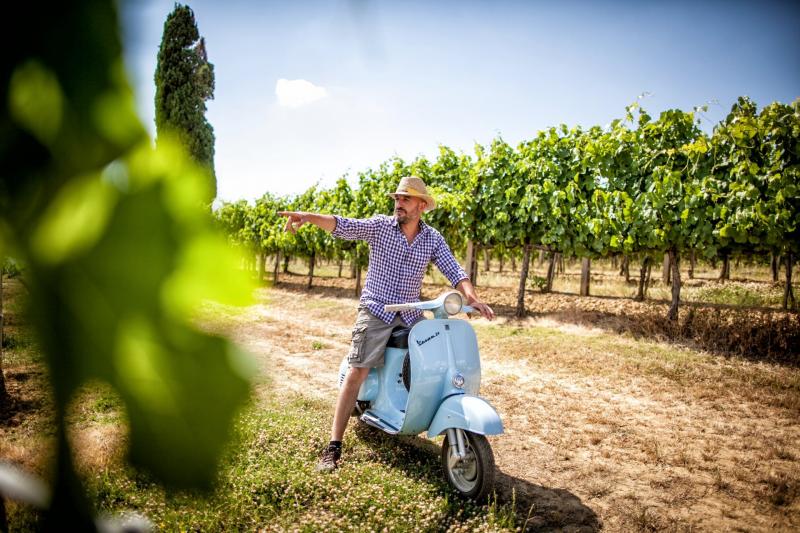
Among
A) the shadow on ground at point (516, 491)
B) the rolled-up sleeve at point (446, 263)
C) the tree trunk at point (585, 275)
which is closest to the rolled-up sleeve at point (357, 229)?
the rolled-up sleeve at point (446, 263)

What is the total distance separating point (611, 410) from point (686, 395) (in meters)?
1.42

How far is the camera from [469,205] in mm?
14164

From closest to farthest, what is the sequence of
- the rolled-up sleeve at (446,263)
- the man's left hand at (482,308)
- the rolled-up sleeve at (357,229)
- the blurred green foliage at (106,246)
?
the blurred green foliage at (106,246) < the man's left hand at (482,308) < the rolled-up sleeve at (357,229) < the rolled-up sleeve at (446,263)

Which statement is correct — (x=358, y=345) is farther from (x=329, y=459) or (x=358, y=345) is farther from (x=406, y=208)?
(x=406, y=208)

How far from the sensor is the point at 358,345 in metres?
3.71

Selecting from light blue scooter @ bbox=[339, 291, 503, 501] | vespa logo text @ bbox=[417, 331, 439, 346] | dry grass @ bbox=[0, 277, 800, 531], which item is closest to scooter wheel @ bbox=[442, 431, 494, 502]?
light blue scooter @ bbox=[339, 291, 503, 501]

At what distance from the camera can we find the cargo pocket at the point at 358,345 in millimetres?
3680

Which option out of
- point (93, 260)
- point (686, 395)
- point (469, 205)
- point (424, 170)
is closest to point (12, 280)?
point (93, 260)

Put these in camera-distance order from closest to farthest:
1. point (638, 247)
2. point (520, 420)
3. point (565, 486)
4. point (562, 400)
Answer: point (565, 486) < point (520, 420) < point (562, 400) < point (638, 247)

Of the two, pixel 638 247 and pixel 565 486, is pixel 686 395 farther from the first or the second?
pixel 638 247

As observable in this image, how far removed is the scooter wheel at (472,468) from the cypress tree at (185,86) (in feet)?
10.1

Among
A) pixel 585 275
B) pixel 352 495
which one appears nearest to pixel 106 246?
pixel 352 495

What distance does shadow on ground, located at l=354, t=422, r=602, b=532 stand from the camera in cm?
310

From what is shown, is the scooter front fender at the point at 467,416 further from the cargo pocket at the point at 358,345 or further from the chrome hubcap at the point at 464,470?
the cargo pocket at the point at 358,345
